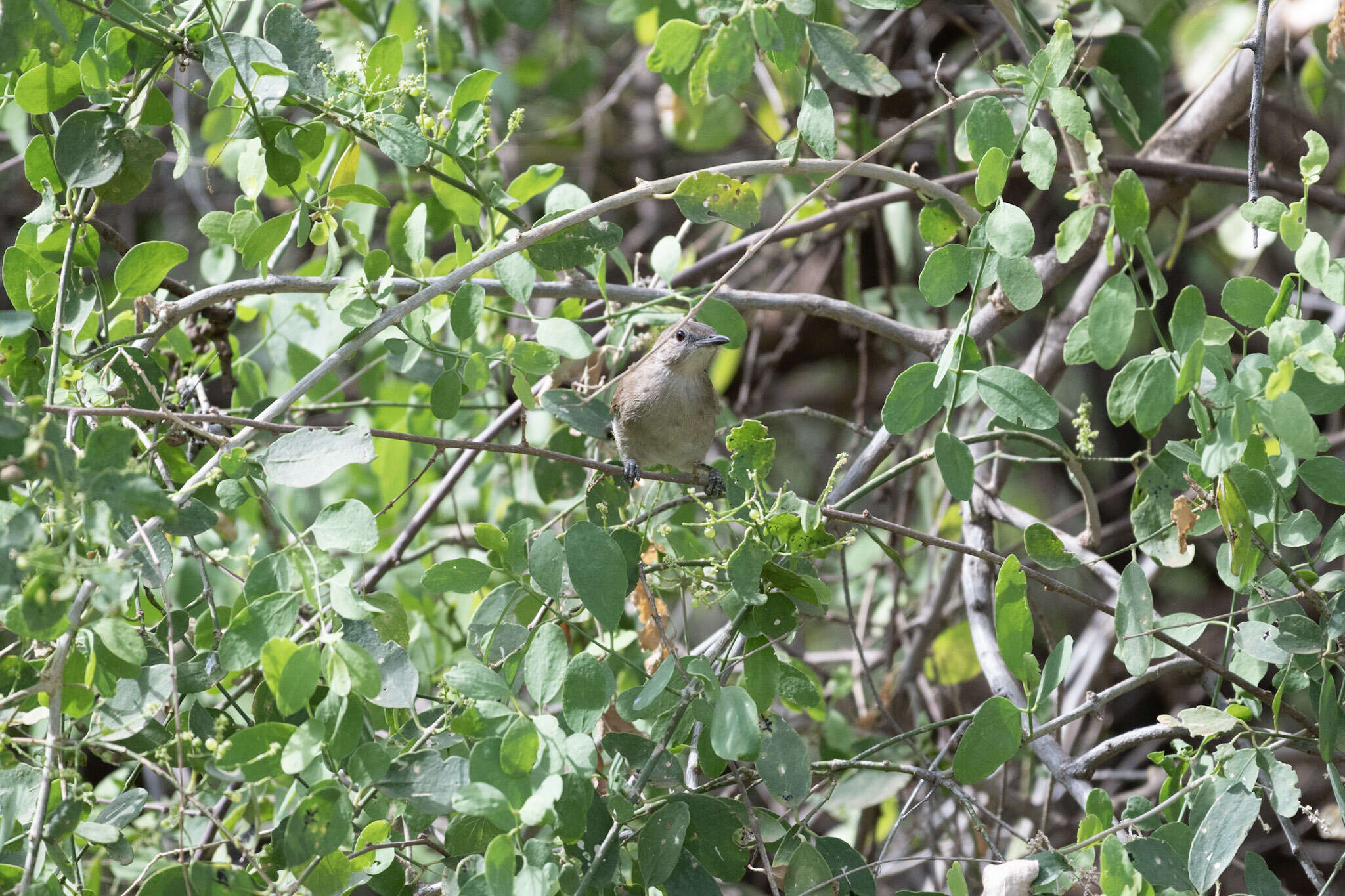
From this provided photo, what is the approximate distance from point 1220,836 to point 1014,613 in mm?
508

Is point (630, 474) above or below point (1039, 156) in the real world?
below

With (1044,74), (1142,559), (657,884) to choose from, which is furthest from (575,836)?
(1142,559)

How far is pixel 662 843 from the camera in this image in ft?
6.61

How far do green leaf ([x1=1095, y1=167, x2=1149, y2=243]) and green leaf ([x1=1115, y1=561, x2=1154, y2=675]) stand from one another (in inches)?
27.1

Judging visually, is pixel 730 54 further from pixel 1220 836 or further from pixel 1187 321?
pixel 1220 836

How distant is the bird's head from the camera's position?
3.76m

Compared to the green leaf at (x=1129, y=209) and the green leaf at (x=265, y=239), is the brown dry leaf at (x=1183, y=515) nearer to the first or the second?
the green leaf at (x=1129, y=209)

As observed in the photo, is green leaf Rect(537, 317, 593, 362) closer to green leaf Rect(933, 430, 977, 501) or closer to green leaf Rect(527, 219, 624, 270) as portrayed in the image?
green leaf Rect(527, 219, 624, 270)

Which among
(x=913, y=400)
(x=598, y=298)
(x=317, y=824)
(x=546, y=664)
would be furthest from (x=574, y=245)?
(x=317, y=824)

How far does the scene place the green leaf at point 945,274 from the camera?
2.07m

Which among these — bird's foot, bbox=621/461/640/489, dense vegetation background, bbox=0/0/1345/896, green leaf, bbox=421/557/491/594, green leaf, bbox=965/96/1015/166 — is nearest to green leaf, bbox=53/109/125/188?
dense vegetation background, bbox=0/0/1345/896

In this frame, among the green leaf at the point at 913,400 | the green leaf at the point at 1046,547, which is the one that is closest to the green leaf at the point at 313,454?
the green leaf at the point at 913,400

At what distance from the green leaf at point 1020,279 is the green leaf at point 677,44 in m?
0.80

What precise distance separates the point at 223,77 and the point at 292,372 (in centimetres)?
128
